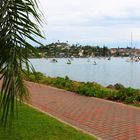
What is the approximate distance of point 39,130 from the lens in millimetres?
8180

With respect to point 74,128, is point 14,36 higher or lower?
higher

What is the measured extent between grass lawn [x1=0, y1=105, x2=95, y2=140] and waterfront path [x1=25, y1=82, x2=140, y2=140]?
0.58 meters

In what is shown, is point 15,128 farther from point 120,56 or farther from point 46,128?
point 120,56

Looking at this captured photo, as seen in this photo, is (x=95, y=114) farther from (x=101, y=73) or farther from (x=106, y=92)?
(x=101, y=73)

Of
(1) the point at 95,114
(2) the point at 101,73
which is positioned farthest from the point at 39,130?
(2) the point at 101,73

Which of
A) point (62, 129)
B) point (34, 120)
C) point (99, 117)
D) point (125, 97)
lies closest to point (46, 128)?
point (62, 129)

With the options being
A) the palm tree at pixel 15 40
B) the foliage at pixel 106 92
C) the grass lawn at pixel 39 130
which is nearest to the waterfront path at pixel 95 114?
the foliage at pixel 106 92

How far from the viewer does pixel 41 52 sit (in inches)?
174

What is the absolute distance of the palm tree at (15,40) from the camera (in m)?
4.06

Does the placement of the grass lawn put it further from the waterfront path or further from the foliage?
the foliage

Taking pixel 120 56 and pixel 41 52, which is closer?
pixel 41 52

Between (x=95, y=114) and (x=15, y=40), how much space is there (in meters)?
7.28

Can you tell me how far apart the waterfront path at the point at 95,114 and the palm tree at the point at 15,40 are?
4.45 meters

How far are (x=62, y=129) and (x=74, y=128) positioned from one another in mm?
392
